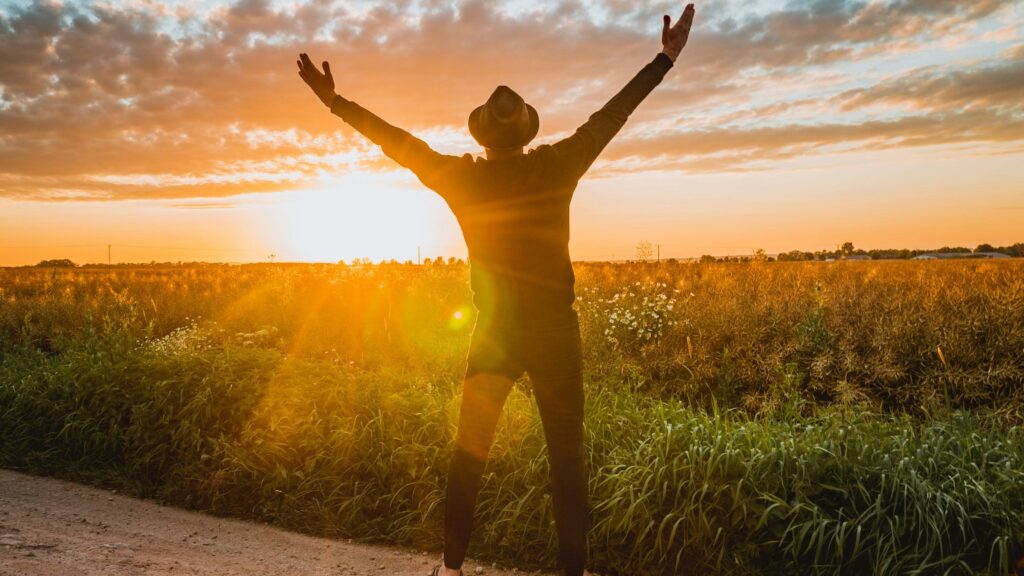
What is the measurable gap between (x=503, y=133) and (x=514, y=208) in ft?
1.03

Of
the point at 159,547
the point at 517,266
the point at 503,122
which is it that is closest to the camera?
the point at 503,122

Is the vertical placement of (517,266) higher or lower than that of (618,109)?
lower

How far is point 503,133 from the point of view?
8.98ft

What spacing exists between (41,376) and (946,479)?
837cm

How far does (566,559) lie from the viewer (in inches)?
118

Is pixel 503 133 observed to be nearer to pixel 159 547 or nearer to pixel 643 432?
pixel 643 432

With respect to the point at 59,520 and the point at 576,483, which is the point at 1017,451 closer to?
the point at 576,483

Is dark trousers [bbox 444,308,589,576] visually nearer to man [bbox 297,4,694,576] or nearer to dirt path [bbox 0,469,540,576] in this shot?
man [bbox 297,4,694,576]

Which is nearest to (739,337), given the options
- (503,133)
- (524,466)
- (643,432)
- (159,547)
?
(643,432)

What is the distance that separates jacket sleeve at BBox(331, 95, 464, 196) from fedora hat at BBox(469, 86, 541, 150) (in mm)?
164

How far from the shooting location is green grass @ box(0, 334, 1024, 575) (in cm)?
383

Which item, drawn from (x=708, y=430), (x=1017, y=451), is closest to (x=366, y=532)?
(x=708, y=430)

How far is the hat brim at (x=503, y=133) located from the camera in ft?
8.97

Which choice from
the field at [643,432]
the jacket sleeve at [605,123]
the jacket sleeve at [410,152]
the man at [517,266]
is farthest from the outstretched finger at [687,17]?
the field at [643,432]
